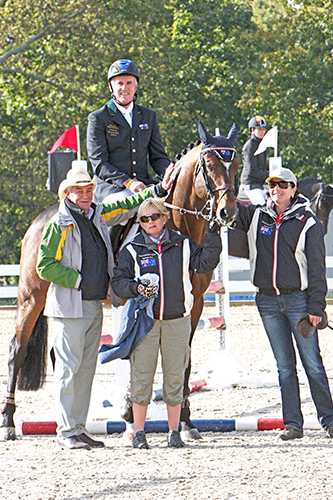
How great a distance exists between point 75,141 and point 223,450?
151 inches

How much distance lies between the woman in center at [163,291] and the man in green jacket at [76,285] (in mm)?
285

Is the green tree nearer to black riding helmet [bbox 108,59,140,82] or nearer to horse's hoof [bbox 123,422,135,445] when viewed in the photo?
black riding helmet [bbox 108,59,140,82]

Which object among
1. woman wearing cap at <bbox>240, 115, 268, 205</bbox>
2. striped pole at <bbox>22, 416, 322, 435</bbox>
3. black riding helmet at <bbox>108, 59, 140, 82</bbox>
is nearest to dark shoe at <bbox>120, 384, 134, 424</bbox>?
striped pole at <bbox>22, 416, 322, 435</bbox>

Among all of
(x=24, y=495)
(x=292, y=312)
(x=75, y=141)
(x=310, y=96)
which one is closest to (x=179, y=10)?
(x=310, y=96)

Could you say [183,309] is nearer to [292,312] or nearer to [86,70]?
[292,312]

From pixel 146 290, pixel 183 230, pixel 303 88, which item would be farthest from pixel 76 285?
pixel 303 88

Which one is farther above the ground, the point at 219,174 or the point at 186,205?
the point at 219,174

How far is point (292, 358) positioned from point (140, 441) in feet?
4.10

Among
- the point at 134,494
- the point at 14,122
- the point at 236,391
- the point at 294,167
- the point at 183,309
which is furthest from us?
the point at 294,167

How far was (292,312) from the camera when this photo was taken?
5.12m

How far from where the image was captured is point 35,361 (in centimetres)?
597

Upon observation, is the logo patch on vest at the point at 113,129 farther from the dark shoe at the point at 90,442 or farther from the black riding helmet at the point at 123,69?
the dark shoe at the point at 90,442

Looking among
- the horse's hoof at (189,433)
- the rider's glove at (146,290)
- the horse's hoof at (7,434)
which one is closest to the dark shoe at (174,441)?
the horse's hoof at (189,433)

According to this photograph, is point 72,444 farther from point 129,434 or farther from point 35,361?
point 35,361
